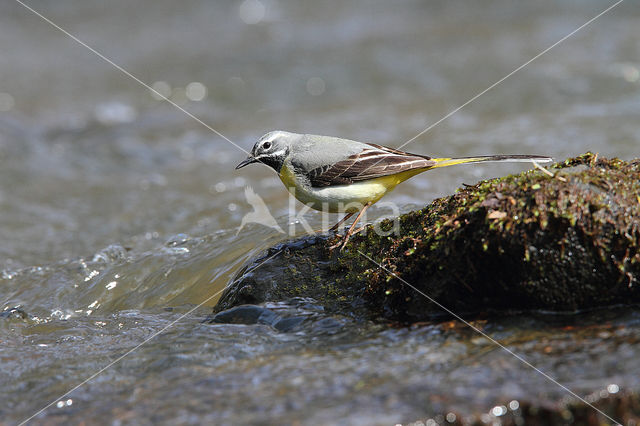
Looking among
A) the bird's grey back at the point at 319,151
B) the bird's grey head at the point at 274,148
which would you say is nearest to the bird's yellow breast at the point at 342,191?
the bird's grey back at the point at 319,151

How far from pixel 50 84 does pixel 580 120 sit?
53.5ft

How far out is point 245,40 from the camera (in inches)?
895

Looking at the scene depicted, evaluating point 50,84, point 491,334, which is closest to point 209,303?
point 491,334

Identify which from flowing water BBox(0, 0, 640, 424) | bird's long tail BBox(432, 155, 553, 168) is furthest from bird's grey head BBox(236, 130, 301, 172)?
bird's long tail BBox(432, 155, 553, 168)

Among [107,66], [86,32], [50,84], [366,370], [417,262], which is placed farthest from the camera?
[86,32]

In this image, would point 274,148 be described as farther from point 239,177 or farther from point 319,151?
point 239,177

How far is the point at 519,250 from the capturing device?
15.9 ft

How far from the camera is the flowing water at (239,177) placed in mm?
4371

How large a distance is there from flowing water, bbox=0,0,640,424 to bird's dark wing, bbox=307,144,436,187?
1.37m

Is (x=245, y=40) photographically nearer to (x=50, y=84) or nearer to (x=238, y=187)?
(x=50, y=84)

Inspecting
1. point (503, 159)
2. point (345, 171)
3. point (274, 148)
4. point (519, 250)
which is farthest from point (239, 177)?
point (519, 250)

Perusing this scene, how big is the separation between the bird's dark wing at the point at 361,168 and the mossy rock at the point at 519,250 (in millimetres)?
853

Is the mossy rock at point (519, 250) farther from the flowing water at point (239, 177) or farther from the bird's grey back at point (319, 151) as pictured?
the bird's grey back at point (319, 151)

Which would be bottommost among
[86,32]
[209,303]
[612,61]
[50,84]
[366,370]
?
[366,370]
